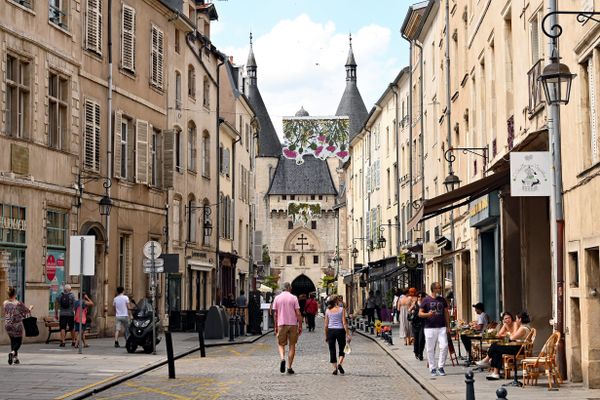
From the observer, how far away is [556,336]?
51.1ft

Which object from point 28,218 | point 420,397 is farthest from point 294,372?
point 28,218

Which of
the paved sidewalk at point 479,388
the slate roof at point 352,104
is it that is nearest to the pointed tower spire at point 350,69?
the slate roof at point 352,104

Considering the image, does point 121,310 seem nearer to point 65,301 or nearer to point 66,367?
point 65,301

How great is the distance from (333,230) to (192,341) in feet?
312

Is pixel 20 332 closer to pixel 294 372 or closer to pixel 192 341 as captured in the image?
pixel 294 372

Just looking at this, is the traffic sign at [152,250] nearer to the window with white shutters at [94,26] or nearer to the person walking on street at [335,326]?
the person walking on street at [335,326]

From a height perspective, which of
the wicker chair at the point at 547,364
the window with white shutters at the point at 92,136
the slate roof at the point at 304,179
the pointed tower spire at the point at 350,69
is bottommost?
the wicker chair at the point at 547,364

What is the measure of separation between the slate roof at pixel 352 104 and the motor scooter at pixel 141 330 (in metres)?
112

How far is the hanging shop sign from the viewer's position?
623 inches

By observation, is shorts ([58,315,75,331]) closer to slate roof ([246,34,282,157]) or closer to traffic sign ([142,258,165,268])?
traffic sign ([142,258,165,268])

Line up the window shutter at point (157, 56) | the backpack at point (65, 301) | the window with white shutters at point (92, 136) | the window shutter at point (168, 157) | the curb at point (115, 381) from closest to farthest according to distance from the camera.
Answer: the curb at point (115, 381) < the backpack at point (65, 301) < the window with white shutters at point (92, 136) < the window shutter at point (157, 56) < the window shutter at point (168, 157)

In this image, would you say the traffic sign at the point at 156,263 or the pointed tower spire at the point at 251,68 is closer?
the traffic sign at the point at 156,263

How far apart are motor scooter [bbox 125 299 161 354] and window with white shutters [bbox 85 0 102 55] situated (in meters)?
9.53

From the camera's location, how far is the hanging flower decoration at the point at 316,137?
103 meters
